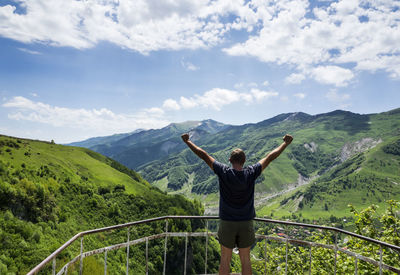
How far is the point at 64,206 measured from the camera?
78.6 metres

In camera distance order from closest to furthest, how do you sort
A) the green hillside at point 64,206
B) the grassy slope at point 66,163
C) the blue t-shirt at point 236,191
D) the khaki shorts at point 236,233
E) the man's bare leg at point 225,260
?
the blue t-shirt at point 236,191
the khaki shorts at point 236,233
the man's bare leg at point 225,260
the green hillside at point 64,206
the grassy slope at point 66,163

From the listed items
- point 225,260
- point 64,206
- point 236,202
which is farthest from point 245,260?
point 64,206

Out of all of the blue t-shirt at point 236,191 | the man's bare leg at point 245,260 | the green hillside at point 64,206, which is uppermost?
the blue t-shirt at point 236,191

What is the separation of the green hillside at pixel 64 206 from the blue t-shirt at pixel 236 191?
2193 inches

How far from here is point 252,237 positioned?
366 centimetres

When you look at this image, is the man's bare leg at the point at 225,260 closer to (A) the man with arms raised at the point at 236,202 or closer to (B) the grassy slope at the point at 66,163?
(A) the man with arms raised at the point at 236,202

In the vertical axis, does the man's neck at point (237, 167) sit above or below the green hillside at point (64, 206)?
above

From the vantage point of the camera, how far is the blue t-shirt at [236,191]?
3.44 meters

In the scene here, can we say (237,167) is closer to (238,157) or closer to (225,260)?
(238,157)

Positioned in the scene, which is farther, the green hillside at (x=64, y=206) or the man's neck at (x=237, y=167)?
the green hillside at (x=64, y=206)

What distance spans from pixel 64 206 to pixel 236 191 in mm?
87398

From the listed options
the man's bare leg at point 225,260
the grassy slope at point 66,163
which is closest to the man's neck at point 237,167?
the man's bare leg at point 225,260

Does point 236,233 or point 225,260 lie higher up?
point 236,233

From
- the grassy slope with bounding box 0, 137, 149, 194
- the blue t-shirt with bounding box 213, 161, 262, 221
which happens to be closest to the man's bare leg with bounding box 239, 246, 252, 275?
the blue t-shirt with bounding box 213, 161, 262, 221
